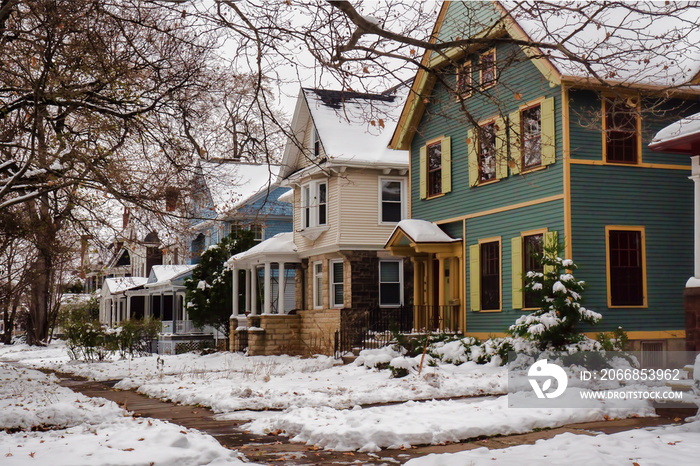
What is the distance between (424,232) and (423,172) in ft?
7.64

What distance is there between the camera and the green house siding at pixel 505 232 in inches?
691

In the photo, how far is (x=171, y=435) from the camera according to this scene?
8266mm

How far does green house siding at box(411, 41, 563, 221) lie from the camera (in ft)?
57.8

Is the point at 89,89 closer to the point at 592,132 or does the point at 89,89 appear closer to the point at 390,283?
the point at 592,132

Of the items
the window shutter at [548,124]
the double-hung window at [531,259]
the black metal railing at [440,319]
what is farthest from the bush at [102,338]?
the window shutter at [548,124]

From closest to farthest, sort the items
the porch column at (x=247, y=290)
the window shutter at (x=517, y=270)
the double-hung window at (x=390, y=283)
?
the window shutter at (x=517, y=270), the double-hung window at (x=390, y=283), the porch column at (x=247, y=290)

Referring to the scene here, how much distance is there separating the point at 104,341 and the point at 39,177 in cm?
1550

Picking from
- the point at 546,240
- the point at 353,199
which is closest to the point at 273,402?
the point at 546,240

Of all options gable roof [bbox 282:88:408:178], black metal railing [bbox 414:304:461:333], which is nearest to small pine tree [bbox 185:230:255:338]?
gable roof [bbox 282:88:408:178]

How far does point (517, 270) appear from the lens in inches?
728

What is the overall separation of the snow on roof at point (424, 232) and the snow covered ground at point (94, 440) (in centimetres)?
1136

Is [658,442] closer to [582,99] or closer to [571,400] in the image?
[571,400]

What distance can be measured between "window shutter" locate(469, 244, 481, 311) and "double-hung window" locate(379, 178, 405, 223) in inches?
262

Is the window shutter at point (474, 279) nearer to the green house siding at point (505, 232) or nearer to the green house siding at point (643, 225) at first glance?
the green house siding at point (505, 232)
